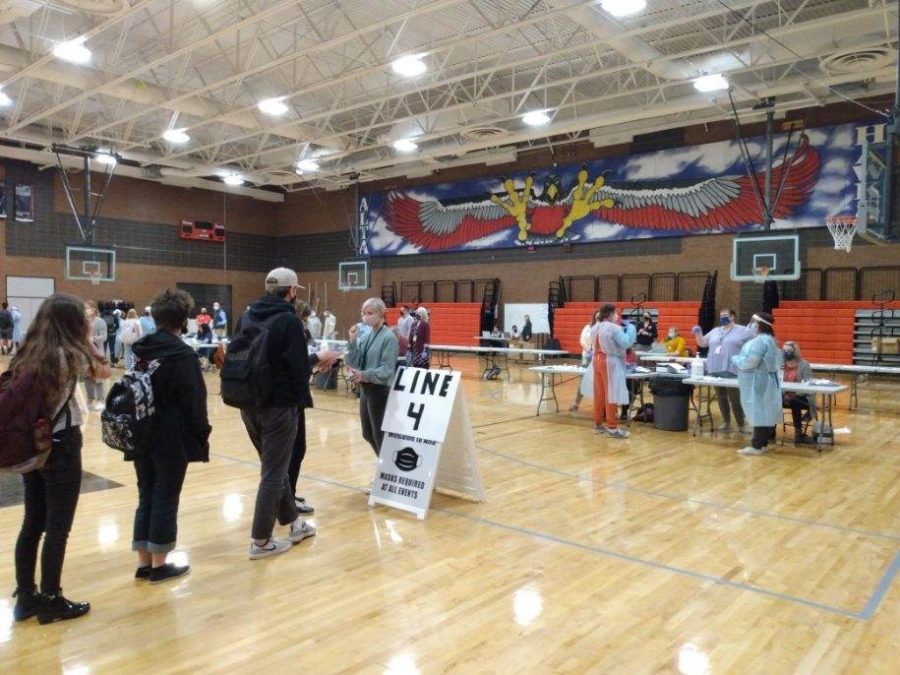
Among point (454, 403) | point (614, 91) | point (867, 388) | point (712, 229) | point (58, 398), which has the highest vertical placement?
point (614, 91)

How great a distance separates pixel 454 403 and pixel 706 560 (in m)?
1.73

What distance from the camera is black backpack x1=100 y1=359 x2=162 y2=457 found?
2785 millimetres

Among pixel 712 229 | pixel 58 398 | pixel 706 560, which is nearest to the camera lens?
pixel 58 398

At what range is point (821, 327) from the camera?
1291 cm

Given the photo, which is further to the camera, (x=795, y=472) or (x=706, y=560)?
(x=795, y=472)

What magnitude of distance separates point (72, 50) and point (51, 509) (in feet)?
30.2

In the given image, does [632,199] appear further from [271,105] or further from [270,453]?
[270,453]

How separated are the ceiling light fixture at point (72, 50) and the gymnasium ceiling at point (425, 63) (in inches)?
9.9

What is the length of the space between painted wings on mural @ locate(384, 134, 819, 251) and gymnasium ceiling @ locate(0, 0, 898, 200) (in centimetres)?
122

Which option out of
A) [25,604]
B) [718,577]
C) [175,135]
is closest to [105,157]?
[175,135]

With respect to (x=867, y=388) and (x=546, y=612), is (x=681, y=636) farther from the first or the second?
(x=867, y=388)

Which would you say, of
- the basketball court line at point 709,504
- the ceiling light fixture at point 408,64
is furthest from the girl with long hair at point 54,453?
the ceiling light fixture at point 408,64

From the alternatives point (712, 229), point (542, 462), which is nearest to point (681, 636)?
point (542, 462)

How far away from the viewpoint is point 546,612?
2779 mm
